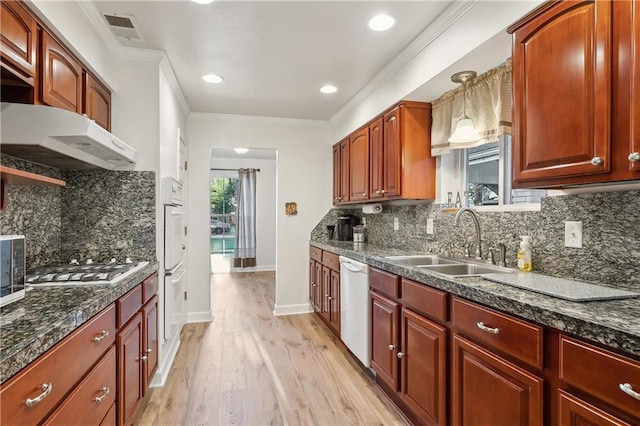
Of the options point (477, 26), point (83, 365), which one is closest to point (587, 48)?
point (477, 26)

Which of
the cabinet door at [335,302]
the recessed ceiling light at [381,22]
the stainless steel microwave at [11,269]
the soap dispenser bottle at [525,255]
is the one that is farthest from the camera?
the cabinet door at [335,302]

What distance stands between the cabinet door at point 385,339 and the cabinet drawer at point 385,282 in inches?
2.0

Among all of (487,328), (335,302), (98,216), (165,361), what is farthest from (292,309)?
(487,328)

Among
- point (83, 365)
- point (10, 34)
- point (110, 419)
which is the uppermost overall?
point (10, 34)

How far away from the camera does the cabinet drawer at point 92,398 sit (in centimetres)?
115

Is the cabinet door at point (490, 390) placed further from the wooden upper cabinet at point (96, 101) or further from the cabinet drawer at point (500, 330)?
the wooden upper cabinet at point (96, 101)

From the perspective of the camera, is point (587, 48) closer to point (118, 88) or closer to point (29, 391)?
point (29, 391)

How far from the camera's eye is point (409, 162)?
9.14 ft

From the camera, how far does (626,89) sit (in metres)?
1.15

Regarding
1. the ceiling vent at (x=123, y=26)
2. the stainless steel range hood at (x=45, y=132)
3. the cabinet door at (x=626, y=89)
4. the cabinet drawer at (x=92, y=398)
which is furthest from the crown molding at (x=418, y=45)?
the cabinet drawer at (x=92, y=398)

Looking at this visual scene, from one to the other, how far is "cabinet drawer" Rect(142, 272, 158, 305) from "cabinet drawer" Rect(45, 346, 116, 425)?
52 cm

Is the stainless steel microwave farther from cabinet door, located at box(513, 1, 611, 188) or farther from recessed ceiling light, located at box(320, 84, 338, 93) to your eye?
recessed ceiling light, located at box(320, 84, 338, 93)

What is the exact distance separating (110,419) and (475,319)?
5.70 ft

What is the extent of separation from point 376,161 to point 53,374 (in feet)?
8.92
